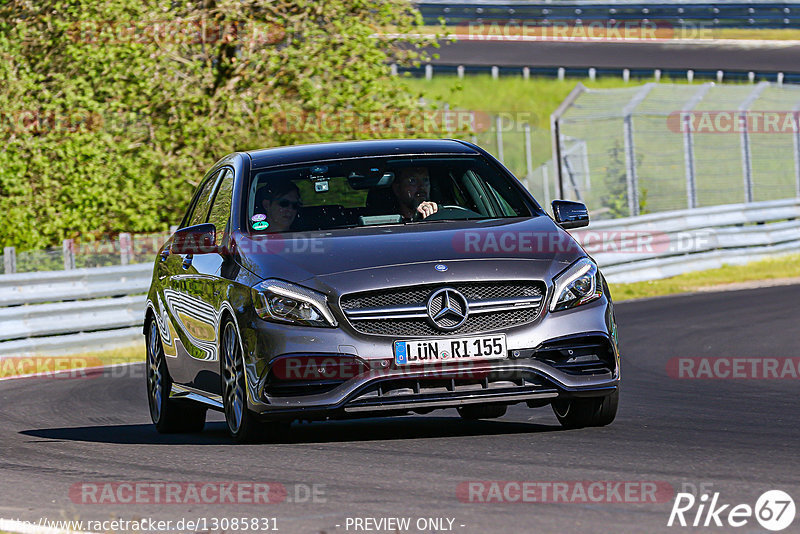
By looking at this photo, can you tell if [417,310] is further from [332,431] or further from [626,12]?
[626,12]

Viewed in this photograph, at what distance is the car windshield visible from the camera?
9031 millimetres

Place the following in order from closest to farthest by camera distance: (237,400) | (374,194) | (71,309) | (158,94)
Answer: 1. (237,400)
2. (374,194)
3. (71,309)
4. (158,94)

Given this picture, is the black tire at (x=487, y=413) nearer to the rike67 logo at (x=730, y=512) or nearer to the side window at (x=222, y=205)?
the side window at (x=222, y=205)

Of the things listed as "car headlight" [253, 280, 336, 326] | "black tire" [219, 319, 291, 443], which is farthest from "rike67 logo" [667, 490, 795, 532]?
"black tire" [219, 319, 291, 443]

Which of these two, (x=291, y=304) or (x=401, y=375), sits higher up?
(x=291, y=304)

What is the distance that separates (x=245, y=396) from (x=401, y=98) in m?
17.2

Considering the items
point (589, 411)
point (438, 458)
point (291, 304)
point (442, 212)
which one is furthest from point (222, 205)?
point (438, 458)

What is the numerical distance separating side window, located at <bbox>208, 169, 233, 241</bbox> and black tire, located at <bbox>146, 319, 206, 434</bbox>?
3.60 feet

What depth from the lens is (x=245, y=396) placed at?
834 cm

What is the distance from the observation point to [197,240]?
9.12 metres

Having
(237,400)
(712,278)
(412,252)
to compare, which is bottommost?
(712,278)

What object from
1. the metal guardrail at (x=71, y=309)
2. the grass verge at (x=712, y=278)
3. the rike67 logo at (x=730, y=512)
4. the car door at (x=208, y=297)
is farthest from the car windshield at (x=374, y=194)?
the grass verge at (x=712, y=278)

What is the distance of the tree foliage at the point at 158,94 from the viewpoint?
23719mm

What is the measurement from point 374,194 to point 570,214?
115 cm
